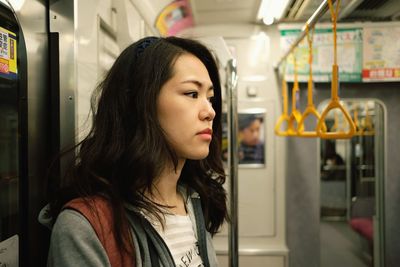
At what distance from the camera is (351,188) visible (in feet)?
11.5

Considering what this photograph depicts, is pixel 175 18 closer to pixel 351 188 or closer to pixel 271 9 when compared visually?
pixel 271 9

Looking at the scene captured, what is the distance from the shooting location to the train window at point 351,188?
108 inches

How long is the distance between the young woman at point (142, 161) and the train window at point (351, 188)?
2137mm

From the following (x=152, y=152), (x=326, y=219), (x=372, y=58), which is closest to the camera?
(x=152, y=152)

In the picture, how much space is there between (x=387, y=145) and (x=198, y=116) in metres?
1.90

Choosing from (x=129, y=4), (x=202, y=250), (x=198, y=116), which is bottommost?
(x=202, y=250)

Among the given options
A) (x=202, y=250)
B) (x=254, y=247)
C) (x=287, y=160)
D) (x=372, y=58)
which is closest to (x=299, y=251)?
(x=254, y=247)

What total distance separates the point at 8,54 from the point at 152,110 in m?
0.45

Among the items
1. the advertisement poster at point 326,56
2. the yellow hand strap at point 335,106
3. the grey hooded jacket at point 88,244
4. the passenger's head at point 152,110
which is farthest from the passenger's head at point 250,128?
the grey hooded jacket at point 88,244

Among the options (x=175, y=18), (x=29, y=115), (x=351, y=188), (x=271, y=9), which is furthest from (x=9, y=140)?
(x=351, y=188)

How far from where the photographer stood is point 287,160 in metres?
2.86

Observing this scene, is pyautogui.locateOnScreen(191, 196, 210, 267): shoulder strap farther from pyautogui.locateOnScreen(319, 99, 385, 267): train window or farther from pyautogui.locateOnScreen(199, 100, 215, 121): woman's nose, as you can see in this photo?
pyautogui.locateOnScreen(319, 99, 385, 267): train window

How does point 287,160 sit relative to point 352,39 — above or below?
below

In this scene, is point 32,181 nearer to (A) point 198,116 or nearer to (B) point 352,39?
(A) point 198,116
